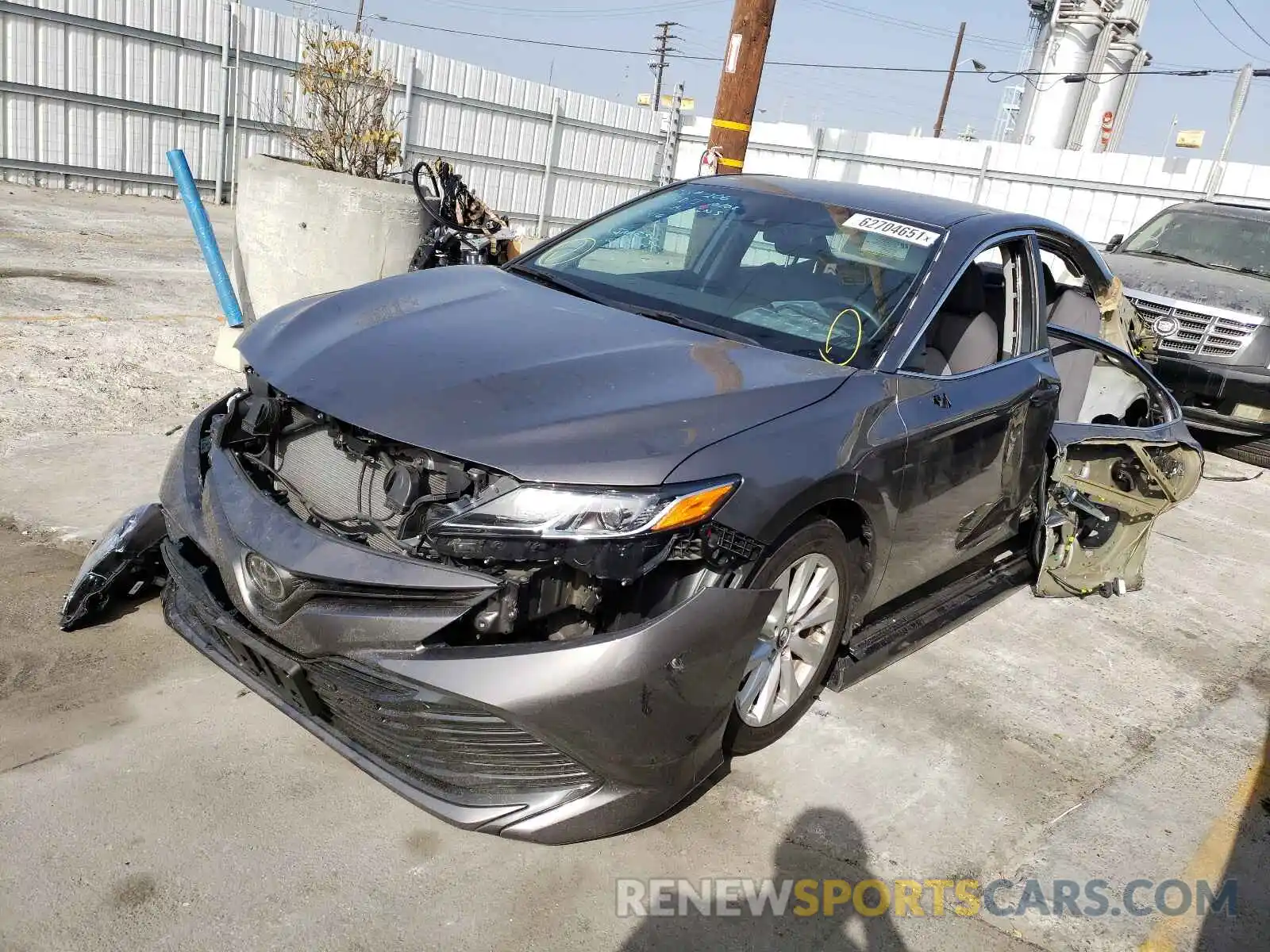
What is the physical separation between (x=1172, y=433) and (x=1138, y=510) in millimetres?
489

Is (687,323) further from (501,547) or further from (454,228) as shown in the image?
(454,228)

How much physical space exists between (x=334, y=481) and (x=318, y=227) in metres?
4.31

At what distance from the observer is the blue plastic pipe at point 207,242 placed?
21.5 feet

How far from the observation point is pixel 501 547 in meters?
2.47

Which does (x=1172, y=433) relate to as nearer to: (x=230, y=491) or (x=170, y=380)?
(x=230, y=491)

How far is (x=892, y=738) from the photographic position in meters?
3.59

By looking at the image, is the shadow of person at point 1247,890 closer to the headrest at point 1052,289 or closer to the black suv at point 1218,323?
the headrest at point 1052,289

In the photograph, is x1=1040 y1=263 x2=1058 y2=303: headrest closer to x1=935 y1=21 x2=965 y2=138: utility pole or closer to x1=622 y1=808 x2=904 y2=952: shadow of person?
x1=622 y1=808 x2=904 y2=952: shadow of person

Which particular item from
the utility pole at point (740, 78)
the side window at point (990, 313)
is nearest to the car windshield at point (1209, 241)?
the utility pole at point (740, 78)

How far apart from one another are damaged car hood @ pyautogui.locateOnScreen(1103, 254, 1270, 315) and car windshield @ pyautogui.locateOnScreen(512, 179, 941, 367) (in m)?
5.37

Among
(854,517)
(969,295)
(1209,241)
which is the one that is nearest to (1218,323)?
(1209,241)

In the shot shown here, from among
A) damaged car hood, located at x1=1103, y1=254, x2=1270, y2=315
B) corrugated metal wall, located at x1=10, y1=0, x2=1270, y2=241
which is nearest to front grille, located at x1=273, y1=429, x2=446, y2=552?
damaged car hood, located at x1=1103, y1=254, x2=1270, y2=315

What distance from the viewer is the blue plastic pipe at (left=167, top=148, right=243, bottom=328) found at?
6.55m

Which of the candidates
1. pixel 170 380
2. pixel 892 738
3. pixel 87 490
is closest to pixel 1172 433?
pixel 892 738
